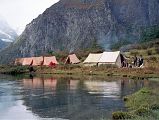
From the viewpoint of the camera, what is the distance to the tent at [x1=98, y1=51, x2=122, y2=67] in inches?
5207

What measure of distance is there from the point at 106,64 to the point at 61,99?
77.0 meters

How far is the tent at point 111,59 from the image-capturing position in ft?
434

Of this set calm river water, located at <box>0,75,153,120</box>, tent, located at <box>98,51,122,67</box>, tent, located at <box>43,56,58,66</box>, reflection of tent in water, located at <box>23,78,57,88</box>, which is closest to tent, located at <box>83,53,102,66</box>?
tent, located at <box>98,51,122,67</box>

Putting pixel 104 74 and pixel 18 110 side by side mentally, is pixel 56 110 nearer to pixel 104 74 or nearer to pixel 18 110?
pixel 18 110

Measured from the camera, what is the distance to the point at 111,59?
13375 cm

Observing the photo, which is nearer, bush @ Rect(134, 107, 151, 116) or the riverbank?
bush @ Rect(134, 107, 151, 116)

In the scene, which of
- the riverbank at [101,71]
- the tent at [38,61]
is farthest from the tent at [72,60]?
the riverbank at [101,71]

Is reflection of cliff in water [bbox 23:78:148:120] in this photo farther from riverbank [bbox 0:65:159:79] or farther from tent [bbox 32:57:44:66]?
tent [bbox 32:57:44:66]

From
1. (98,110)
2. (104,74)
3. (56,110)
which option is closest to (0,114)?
(56,110)

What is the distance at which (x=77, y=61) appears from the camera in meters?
156

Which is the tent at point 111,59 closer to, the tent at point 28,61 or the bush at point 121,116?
the tent at point 28,61

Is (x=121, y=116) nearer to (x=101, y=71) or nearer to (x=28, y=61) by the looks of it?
(x=101, y=71)

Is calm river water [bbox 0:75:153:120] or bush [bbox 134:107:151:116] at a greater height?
bush [bbox 134:107:151:116]

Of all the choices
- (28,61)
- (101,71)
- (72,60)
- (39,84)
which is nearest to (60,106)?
(39,84)
